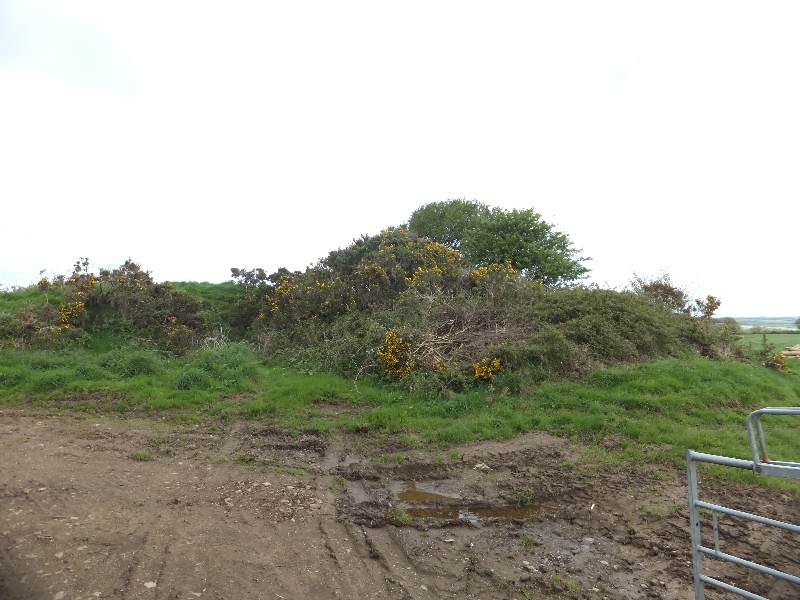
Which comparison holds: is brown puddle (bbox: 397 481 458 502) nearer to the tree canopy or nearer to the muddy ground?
the muddy ground

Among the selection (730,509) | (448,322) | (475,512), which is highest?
(448,322)

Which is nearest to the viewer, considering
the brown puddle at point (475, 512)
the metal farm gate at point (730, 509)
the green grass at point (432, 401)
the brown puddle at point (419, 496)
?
the metal farm gate at point (730, 509)

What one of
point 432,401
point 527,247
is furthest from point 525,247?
point 432,401

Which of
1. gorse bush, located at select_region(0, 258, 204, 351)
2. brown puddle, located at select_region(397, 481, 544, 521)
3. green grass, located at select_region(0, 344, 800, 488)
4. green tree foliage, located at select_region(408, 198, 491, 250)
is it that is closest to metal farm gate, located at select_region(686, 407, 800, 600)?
brown puddle, located at select_region(397, 481, 544, 521)

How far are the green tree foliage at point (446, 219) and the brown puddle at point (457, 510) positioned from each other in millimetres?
24234

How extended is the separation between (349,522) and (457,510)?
1.22 meters

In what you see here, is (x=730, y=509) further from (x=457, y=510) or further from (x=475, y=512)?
(x=457, y=510)

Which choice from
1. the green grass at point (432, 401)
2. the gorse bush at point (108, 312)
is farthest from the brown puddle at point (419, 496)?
the gorse bush at point (108, 312)

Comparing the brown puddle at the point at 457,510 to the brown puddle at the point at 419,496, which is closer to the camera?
the brown puddle at the point at 457,510

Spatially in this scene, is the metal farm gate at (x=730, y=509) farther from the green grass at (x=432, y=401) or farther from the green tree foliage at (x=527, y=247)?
the green tree foliage at (x=527, y=247)

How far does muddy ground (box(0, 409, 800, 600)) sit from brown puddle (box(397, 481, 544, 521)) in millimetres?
22

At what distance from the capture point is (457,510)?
5527 mm

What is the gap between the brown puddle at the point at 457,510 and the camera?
5.38m

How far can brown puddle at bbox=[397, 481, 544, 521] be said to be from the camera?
538cm
